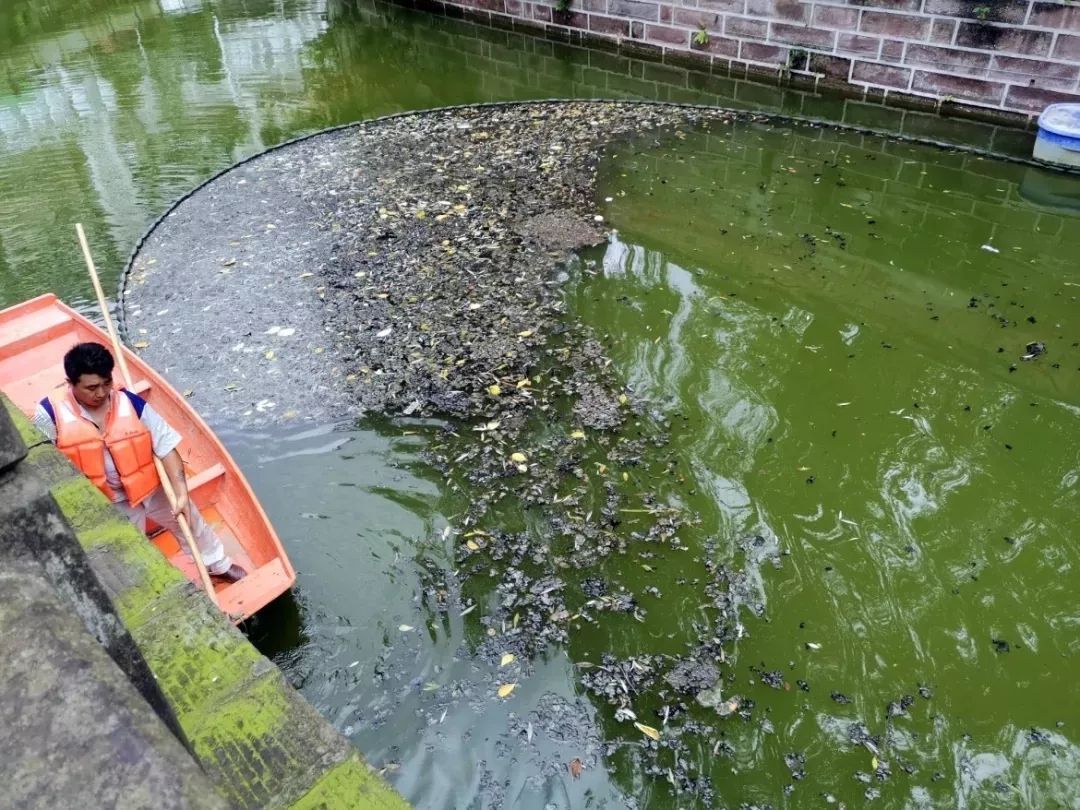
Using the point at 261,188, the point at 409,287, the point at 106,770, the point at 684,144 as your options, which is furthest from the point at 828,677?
the point at 261,188

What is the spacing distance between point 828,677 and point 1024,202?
22.2ft

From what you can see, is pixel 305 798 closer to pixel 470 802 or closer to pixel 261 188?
pixel 470 802

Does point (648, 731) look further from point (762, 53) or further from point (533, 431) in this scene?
point (762, 53)

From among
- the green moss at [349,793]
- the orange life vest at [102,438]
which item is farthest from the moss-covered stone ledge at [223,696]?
the orange life vest at [102,438]

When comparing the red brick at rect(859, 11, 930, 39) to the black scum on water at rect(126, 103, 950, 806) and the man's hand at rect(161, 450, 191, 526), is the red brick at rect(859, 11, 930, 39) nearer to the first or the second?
the black scum on water at rect(126, 103, 950, 806)

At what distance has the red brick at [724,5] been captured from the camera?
11414 mm

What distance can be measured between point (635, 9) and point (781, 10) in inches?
100

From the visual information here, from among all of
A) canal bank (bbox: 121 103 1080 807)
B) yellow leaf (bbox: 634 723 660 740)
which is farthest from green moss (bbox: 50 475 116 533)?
yellow leaf (bbox: 634 723 660 740)

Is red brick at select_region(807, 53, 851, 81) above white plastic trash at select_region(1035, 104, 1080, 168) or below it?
above

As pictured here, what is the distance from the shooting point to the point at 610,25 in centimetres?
1307

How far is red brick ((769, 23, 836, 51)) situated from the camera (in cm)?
1084

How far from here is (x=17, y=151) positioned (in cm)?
1056

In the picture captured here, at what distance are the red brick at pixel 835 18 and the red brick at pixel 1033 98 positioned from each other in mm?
2171

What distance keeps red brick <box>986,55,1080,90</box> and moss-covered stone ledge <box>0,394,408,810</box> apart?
10587 millimetres
